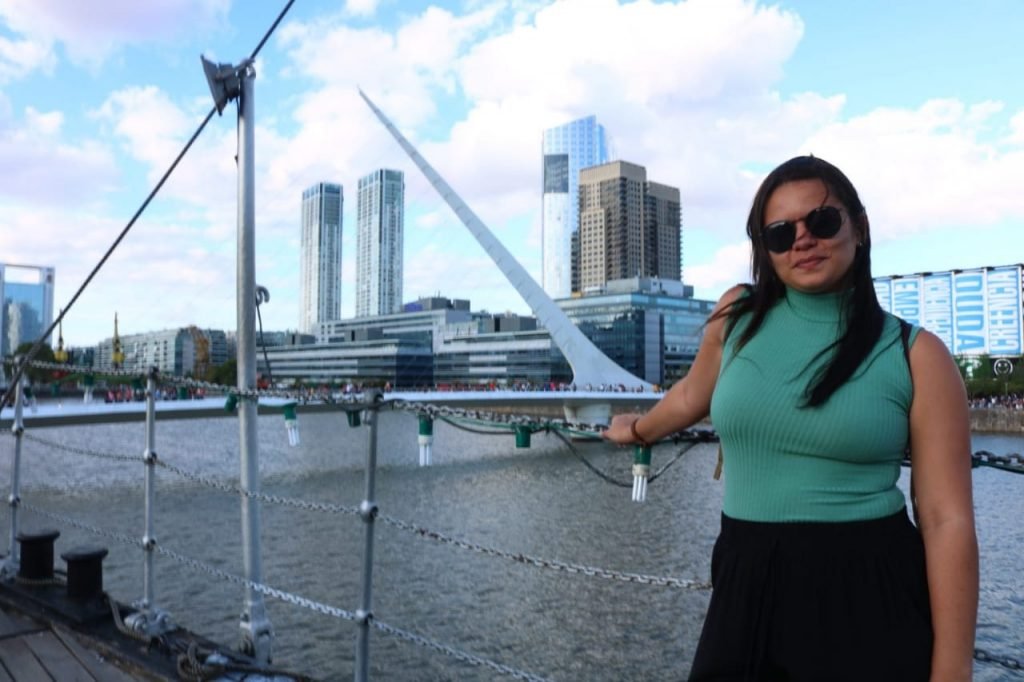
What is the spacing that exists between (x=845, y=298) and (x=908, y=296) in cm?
5781

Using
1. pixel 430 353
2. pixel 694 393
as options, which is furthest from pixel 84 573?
pixel 430 353

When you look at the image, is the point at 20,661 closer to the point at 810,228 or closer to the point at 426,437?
the point at 426,437

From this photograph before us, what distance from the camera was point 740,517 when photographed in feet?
3.31

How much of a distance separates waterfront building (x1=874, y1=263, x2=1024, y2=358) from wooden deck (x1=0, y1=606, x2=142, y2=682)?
172 feet

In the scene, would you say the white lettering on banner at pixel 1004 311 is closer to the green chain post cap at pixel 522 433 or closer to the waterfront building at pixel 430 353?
the waterfront building at pixel 430 353

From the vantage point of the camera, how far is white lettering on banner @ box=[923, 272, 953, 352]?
49750mm

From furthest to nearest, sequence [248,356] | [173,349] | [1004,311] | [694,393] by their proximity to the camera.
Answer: [173,349] → [1004,311] → [248,356] → [694,393]

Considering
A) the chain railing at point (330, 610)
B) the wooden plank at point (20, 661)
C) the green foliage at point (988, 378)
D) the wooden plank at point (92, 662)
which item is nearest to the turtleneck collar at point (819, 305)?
the chain railing at point (330, 610)

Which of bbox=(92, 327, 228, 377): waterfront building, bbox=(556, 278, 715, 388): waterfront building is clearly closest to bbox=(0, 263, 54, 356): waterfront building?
bbox=(92, 327, 228, 377): waterfront building

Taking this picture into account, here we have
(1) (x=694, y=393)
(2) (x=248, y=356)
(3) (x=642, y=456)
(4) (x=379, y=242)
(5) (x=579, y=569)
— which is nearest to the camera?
(1) (x=694, y=393)

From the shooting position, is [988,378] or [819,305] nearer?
[819,305]

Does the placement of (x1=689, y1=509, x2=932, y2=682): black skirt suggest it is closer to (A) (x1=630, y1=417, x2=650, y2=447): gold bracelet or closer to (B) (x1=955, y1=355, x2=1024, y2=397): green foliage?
(A) (x1=630, y1=417, x2=650, y2=447): gold bracelet

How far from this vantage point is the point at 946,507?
2.94 feet

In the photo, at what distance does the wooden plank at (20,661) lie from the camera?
2.46m
